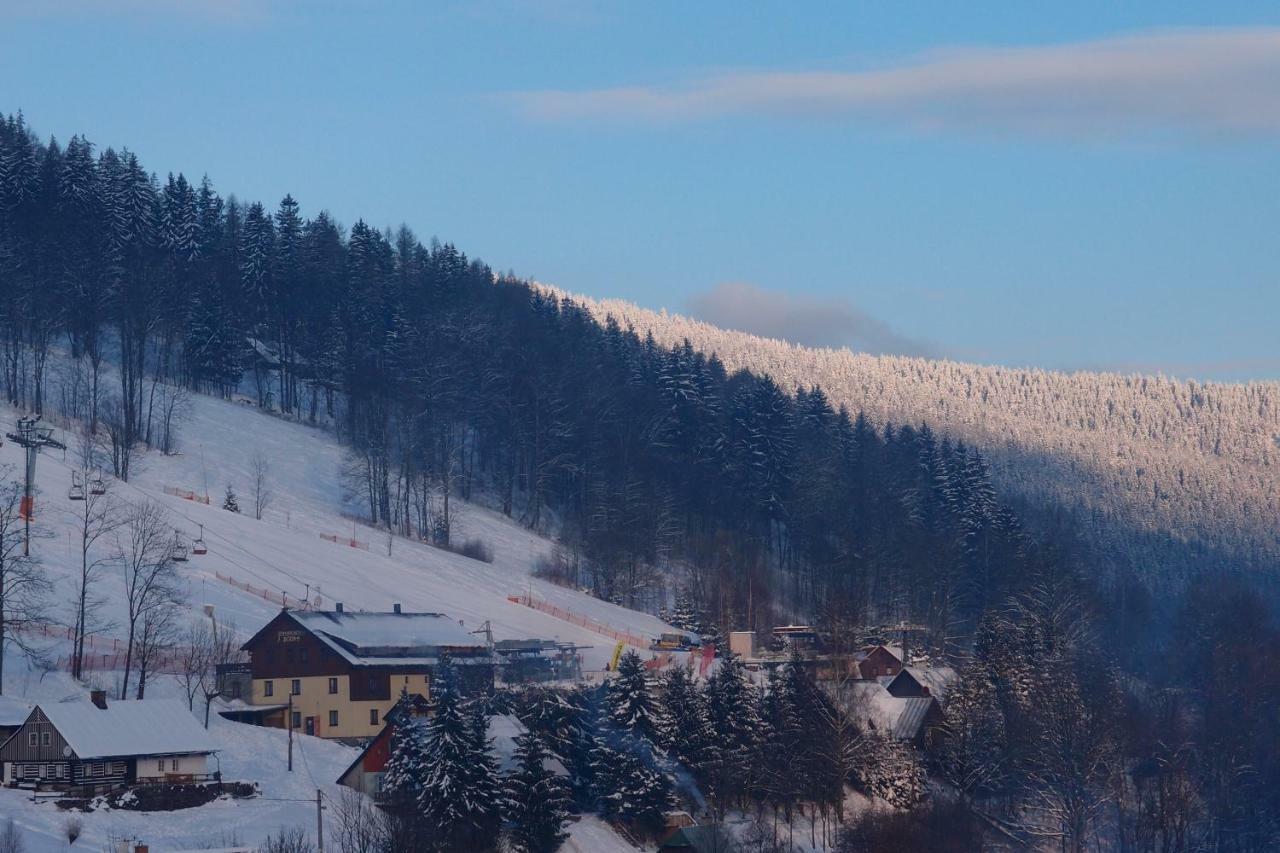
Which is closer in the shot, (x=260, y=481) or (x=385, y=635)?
(x=385, y=635)

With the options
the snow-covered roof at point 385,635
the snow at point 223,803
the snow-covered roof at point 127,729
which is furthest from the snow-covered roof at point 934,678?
the snow-covered roof at point 127,729

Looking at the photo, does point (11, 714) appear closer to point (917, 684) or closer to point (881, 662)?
point (917, 684)

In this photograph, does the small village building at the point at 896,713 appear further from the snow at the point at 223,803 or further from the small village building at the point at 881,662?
the snow at the point at 223,803

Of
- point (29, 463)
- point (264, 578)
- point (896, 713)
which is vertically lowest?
point (896, 713)

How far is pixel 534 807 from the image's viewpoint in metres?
50.8

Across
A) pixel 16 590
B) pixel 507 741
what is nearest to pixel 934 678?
pixel 507 741

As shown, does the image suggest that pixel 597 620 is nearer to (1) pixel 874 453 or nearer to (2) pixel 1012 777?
(2) pixel 1012 777

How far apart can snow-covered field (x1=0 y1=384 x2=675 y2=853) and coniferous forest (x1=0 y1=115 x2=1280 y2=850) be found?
3.00 meters

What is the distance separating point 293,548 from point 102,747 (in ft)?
102

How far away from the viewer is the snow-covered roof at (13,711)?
51.8 m

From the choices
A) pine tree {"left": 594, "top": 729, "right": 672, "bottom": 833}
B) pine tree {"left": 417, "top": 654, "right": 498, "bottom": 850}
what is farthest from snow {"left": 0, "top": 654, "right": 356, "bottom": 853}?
pine tree {"left": 594, "top": 729, "right": 672, "bottom": 833}

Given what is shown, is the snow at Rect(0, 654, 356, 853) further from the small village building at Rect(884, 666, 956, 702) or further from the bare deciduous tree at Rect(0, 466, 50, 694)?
the small village building at Rect(884, 666, 956, 702)

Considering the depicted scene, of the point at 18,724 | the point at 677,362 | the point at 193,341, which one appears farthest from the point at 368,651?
the point at 677,362

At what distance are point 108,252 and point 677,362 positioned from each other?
130 feet
